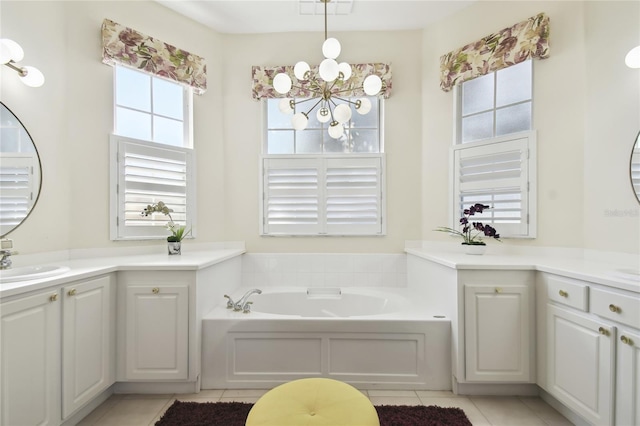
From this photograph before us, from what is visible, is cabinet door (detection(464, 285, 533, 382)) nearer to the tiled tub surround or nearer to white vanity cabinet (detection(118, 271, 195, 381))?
the tiled tub surround

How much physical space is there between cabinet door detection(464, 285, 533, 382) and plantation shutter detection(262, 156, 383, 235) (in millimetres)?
1175

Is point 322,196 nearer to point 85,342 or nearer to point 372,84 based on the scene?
point 372,84

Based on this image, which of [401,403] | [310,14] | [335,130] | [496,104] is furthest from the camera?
[310,14]

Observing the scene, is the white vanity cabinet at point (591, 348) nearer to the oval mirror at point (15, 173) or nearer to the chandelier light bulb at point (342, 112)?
the chandelier light bulb at point (342, 112)

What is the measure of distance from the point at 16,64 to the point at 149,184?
1.06m

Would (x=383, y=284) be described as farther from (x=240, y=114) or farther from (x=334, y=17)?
(x=334, y=17)

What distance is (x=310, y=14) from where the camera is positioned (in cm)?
269

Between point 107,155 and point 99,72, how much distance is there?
642 millimetres

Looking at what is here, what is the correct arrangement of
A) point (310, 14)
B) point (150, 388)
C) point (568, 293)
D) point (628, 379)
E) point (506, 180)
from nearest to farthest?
point (628, 379) → point (568, 293) → point (150, 388) → point (506, 180) → point (310, 14)

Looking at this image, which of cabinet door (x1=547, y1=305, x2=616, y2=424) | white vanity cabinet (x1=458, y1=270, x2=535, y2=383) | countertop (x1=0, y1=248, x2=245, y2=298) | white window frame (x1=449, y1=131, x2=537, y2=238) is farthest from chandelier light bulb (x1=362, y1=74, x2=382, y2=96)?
cabinet door (x1=547, y1=305, x2=616, y2=424)

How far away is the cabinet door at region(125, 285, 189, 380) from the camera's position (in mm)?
1926

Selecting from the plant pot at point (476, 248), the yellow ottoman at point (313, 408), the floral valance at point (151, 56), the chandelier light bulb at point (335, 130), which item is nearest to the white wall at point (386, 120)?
the floral valance at point (151, 56)

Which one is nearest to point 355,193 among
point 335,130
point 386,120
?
point 386,120

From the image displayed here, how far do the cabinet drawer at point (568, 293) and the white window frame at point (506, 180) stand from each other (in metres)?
0.67
